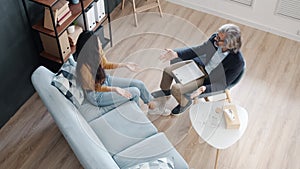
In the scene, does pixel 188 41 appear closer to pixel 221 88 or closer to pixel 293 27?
pixel 221 88

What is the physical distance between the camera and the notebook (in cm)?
343

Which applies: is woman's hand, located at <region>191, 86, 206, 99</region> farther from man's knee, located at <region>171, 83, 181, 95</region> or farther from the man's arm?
the man's arm

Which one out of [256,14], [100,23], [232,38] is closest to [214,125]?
[232,38]

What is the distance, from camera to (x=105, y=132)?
3.11 m

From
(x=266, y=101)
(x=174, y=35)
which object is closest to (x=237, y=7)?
(x=174, y=35)

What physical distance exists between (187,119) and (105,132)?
2.86 ft

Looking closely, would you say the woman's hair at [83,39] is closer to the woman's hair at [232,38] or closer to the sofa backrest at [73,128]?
the sofa backrest at [73,128]

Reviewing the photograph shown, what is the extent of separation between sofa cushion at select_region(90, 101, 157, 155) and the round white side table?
37 cm

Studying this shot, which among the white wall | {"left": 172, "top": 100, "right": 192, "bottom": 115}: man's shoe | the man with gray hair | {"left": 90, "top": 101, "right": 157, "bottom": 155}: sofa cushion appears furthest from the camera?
the white wall

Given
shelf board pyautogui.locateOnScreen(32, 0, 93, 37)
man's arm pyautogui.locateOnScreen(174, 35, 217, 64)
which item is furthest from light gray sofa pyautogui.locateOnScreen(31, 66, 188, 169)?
man's arm pyautogui.locateOnScreen(174, 35, 217, 64)

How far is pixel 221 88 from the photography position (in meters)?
3.32

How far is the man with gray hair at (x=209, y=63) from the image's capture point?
318 centimetres

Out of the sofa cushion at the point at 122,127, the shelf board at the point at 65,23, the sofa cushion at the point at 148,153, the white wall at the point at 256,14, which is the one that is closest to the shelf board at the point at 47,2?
the shelf board at the point at 65,23

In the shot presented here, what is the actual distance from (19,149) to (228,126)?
1.90 m
